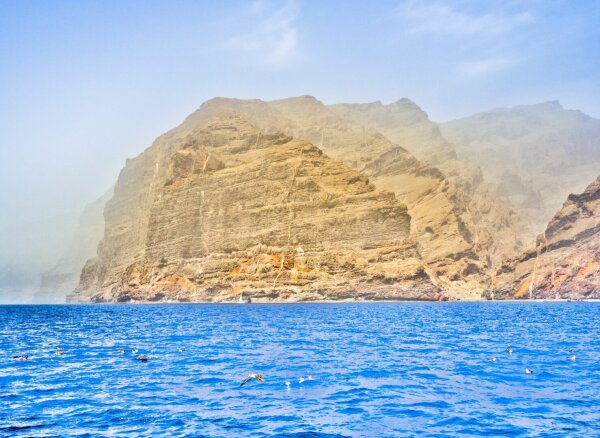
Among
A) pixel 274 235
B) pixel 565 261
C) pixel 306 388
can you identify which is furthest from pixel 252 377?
pixel 565 261

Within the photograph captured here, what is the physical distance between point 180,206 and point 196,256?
16.6m

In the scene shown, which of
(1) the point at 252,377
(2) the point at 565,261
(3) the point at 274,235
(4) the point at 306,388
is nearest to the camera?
(4) the point at 306,388

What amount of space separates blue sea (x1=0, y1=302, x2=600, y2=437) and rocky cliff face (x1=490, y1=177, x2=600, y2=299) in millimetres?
93838

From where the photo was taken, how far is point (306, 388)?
2581 centimetres

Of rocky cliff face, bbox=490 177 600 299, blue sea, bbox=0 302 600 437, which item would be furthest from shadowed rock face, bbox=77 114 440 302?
blue sea, bbox=0 302 600 437

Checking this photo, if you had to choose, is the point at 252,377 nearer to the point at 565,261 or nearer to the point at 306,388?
the point at 306,388

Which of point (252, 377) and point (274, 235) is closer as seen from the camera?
point (252, 377)

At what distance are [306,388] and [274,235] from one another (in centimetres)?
12200

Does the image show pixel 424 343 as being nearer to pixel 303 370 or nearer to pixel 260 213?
pixel 303 370

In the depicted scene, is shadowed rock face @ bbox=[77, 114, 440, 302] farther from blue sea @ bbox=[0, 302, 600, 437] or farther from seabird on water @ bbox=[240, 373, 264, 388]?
seabird on water @ bbox=[240, 373, 264, 388]

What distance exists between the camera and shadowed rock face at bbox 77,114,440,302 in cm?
13762

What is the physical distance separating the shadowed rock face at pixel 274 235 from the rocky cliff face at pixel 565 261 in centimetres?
2316

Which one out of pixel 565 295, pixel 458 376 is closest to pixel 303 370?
pixel 458 376

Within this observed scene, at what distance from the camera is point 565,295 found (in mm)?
135250
